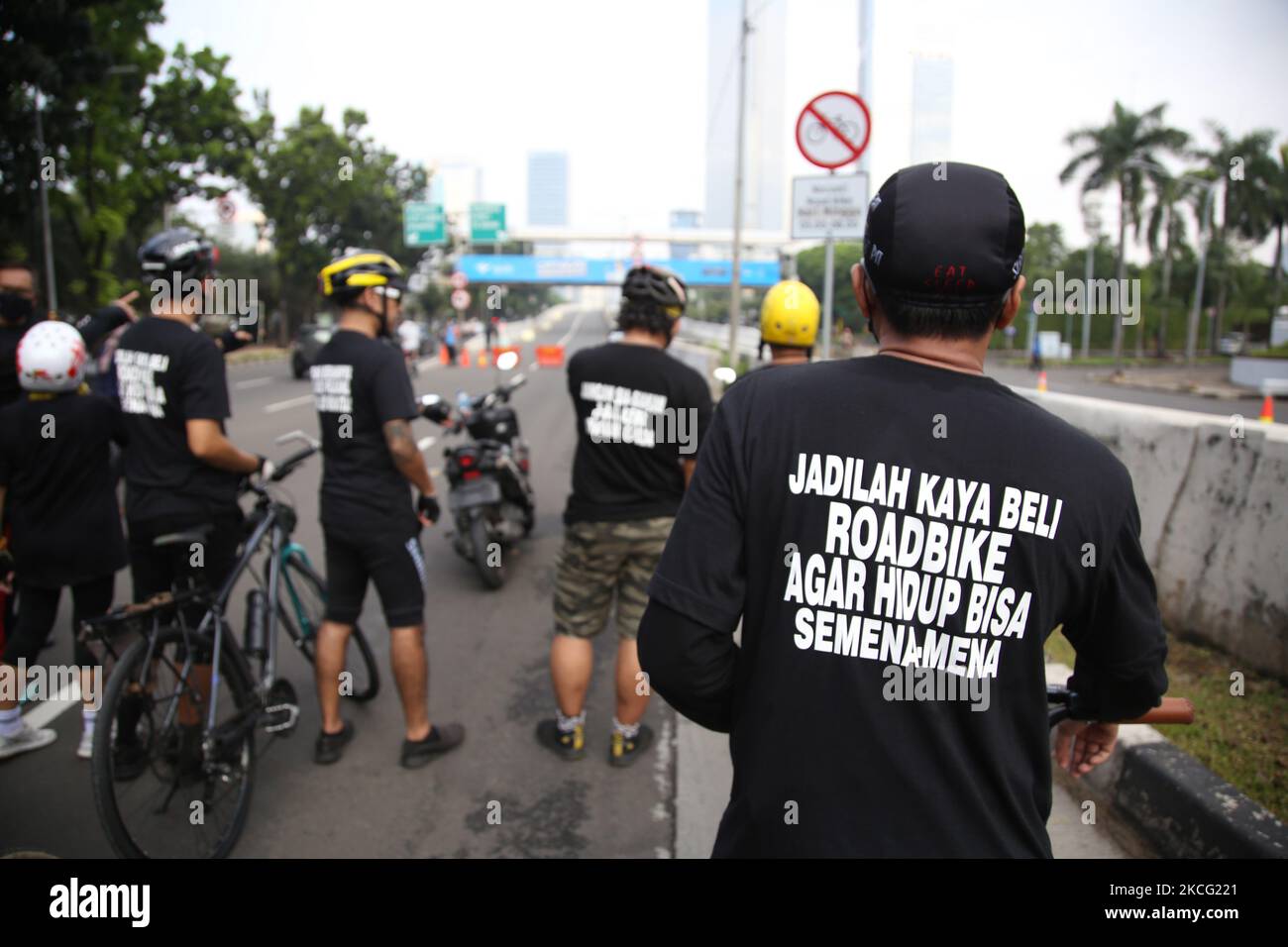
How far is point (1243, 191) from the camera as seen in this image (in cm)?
4334

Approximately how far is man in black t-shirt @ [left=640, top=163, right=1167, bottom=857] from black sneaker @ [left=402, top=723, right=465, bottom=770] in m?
2.69

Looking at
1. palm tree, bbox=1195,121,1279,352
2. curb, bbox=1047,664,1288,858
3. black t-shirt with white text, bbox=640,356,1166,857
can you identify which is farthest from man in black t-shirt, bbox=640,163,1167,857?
palm tree, bbox=1195,121,1279,352

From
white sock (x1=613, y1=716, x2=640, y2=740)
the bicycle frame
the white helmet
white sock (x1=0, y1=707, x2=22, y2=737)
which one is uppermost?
the white helmet

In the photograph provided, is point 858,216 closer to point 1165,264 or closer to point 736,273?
point 736,273

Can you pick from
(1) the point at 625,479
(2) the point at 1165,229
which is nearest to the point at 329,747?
(1) the point at 625,479

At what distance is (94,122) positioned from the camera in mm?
24172

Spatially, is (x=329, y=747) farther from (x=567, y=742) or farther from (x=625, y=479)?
(x=625, y=479)

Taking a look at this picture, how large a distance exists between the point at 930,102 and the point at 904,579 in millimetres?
7934

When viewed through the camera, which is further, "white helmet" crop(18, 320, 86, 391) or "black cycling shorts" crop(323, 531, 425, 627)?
"black cycling shorts" crop(323, 531, 425, 627)

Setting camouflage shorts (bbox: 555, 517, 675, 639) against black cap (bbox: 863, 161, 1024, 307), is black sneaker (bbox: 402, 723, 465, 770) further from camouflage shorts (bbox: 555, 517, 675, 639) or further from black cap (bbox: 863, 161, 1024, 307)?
black cap (bbox: 863, 161, 1024, 307)

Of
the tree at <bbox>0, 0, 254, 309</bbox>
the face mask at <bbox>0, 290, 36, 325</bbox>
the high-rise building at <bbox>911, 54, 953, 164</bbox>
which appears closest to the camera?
the face mask at <bbox>0, 290, 36, 325</bbox>

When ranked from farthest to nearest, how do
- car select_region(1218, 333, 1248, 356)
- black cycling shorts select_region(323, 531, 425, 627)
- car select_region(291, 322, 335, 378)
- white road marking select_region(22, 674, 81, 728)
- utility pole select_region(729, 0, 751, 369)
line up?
car select_region(1218, 333, 1248, 356), car select_region(291, 322, 335, 378), utility pole select_region(729, 0, 751, 369), white road marking select_region(22, 674, 81, 728), black cycling shorts select_region(323, 531, 425, 627)

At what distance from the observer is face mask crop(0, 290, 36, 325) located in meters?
4.35

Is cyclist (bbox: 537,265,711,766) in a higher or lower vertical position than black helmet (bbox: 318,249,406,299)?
lower
